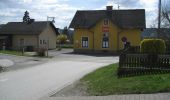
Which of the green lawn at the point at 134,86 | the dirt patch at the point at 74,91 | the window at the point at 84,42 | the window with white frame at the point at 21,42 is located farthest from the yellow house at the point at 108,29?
the green lawn at the point at 134,86

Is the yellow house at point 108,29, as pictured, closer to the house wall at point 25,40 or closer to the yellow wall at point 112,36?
the yellow wall at point 112,36

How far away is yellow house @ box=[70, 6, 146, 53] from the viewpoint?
59.2 meters

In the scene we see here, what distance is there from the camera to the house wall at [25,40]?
6719cm

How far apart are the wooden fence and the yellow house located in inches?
1582

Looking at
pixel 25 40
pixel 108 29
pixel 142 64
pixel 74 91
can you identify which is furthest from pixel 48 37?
pixel 74 91

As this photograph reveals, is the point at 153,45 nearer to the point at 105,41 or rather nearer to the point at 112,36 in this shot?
the point at 112,36

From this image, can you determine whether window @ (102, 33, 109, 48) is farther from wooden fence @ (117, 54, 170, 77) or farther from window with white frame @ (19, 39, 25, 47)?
wooden fence @ (117, 54, 170, 77)

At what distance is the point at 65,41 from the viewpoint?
93.6 m

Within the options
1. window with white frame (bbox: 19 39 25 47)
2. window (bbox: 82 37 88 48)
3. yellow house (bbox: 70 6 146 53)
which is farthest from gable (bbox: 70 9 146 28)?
window with white frame (bbox: 19 39 25 47)

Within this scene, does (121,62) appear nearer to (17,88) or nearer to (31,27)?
(17,88)

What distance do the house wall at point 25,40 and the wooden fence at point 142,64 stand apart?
50.0 metres

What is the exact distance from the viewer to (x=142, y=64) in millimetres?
17484

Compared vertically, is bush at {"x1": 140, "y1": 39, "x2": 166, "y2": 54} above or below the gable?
below

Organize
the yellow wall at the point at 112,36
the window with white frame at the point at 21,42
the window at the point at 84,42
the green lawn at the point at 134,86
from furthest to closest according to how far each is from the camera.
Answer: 1. the window with white frame at the point at 21,42
2. the window at the point at 84,42
3. the yellow wall at the point at 112,36
4. the green lawn at the point at 134,86
